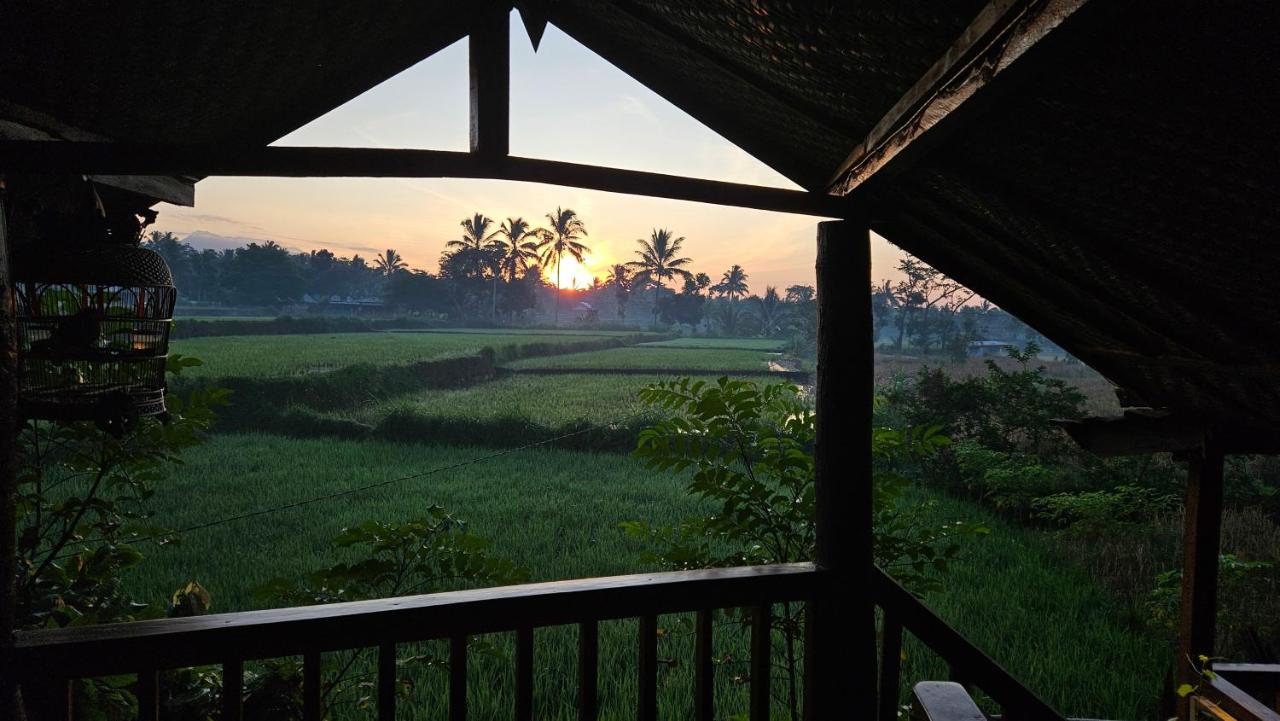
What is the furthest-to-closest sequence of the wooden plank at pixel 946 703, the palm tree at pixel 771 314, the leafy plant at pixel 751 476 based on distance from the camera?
1. the palm tree at pixel 771 314
2. the leafy plant at pixel 751 476
3. the wooden plank at pixel 946 703

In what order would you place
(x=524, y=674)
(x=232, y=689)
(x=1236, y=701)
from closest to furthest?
(x=232, y=689) → (x=524, y=674) → (x=1236, y=701)

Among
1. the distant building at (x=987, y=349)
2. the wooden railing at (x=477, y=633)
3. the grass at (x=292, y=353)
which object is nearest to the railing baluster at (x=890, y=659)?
the wooden railing at (x=477, y=633)

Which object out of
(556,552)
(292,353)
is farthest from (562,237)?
(556,552)

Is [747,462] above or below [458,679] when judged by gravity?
above

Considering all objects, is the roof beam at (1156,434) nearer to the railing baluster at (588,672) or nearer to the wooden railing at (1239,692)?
the wooden railing at (1239,692)

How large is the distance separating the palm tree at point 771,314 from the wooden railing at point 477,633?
68.1 meters

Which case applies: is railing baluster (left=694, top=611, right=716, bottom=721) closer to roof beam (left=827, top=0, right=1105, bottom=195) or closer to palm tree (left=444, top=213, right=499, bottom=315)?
roof beam (left=827, top=0, right=1105, bottom=195)

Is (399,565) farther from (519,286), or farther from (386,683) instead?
(519,286)

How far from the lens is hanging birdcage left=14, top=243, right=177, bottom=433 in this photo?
184cm

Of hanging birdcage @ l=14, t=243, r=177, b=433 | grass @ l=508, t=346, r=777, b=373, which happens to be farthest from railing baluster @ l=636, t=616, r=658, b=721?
grass @ l=508, t=346, r=777, b=373

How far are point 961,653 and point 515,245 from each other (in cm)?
5600

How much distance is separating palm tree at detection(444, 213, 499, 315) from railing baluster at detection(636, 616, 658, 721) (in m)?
53.3

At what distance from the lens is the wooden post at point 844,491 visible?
216 centimetres

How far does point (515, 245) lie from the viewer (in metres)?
55.8
